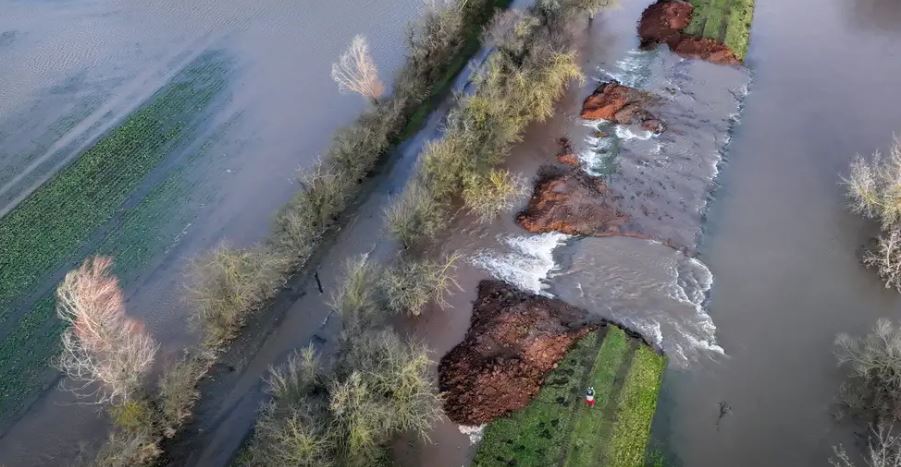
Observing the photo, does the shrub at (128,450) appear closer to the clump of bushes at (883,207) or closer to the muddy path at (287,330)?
the muddy path at (287,330)

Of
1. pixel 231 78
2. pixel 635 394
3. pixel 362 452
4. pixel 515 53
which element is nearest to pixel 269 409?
pixel 362 452

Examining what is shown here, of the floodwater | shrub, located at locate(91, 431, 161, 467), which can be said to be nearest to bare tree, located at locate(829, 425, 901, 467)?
shrub, located at locate(91, 431, 161, 467)

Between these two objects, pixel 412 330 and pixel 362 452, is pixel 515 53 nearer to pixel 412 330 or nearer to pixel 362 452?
pixel 412 330

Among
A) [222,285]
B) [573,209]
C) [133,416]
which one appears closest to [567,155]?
[573,209]

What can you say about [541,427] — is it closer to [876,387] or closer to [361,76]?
[876,387]

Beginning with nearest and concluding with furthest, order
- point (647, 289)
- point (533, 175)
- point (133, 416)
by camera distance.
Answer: point (133, 416) → point (647, 289) → point (533, 175)
